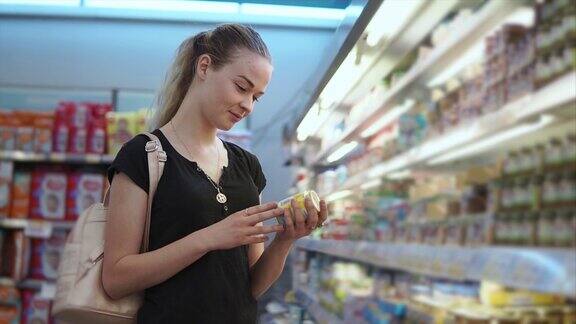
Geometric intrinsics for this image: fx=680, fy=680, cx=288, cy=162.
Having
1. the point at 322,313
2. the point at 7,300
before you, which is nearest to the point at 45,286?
the point at 7,300

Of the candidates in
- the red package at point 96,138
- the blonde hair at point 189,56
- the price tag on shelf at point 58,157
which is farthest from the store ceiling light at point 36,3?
the blonde hair at point 189,56

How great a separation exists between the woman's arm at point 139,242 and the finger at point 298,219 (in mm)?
80

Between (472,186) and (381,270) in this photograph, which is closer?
(472,186)

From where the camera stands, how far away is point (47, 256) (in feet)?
17.7

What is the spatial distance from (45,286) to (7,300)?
378 mm

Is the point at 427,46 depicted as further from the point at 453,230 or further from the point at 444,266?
the point at 444,266

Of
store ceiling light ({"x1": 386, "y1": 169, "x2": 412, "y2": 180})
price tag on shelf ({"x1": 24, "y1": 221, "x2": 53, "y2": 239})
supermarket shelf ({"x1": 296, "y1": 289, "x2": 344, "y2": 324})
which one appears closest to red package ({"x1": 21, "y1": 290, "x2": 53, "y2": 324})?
price tag on shelf ({"x1": 24, "y1": 221, "x2": 53, "y2": 239})

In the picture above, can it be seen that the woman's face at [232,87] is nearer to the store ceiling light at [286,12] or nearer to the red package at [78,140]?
the red package at [78,140]

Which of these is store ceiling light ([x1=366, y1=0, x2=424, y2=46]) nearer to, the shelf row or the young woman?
the young woman

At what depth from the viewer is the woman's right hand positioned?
1409mm

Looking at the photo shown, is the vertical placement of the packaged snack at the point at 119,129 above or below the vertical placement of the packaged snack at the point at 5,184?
above

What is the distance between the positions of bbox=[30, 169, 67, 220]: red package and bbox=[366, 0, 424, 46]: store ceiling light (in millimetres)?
3831

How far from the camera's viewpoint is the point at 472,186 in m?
1.65

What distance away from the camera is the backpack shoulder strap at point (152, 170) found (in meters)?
1.46
